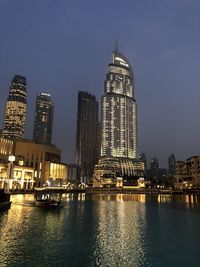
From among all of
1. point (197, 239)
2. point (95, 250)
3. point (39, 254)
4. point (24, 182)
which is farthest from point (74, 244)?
point (24, 182)

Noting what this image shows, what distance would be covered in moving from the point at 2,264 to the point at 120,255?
36.0 feet

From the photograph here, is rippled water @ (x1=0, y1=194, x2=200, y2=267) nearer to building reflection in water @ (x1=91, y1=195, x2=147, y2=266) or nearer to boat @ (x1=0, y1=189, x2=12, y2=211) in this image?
building reflection in water @ (x1=91, y1=195, x2=147, y2=266)

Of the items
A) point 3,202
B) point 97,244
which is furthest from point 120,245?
point 3,202

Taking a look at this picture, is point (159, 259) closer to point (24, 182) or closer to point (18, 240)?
point (18, 240)

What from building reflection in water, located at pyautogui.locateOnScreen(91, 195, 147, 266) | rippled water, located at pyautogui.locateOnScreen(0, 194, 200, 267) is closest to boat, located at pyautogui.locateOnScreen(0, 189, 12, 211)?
rippled water, located at pyautogui.locateOnScreen(0, 194, 200, 267)

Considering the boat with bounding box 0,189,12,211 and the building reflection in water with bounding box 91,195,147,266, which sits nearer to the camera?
the building reflection in water with bounding box 91,195,147,266

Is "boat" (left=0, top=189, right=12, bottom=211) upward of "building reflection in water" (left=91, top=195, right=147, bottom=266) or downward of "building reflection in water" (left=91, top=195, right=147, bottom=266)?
upward

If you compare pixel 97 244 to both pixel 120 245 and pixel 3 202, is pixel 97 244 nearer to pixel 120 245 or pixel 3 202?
pixel 120 245

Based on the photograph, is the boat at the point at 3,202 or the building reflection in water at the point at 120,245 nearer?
the building reflection in water at the point at 120,245

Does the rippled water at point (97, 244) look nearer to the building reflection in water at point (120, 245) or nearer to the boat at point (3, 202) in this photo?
the building reflection in water at point (120, 245)

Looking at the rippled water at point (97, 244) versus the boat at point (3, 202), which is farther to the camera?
the boat at point (3, 202)

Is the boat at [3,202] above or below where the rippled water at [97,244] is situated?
above

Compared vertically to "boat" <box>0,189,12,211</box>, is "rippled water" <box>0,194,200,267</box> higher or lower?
lower

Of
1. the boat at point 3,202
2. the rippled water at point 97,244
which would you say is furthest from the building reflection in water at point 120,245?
the boat at point 3,202
